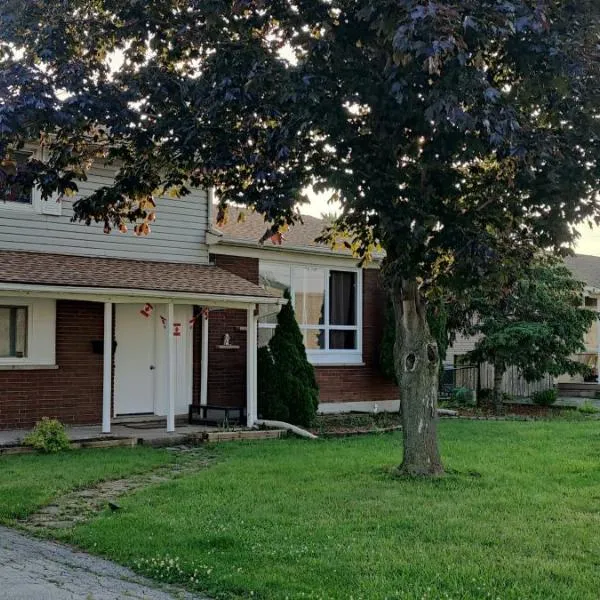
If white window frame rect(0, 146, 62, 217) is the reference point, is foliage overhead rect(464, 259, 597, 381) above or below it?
below

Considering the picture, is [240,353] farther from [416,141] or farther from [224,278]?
[416,141]

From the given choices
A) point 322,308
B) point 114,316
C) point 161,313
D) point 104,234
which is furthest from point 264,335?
point 104,234

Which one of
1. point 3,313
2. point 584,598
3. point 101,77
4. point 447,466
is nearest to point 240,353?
point 3,313

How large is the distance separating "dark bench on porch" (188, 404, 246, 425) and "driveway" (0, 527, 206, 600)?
7.93 metres

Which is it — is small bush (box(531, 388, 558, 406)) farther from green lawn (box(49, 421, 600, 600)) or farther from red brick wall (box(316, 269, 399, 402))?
green lawn (box(49, 421, 600, 600))

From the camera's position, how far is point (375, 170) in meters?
7.97

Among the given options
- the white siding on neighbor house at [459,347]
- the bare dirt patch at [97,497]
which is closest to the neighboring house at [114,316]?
the bare dirt patch at [97,497]

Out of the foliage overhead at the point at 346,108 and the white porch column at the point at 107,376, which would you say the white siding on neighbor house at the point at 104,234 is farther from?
the foliage overhead at the point at 346,108

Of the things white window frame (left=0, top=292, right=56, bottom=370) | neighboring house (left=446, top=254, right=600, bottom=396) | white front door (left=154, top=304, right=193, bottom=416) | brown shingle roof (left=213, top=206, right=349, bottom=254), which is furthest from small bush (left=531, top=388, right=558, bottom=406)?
white window frame (left=0, top=292, right=56, bottom=370)

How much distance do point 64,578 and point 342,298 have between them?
1298cm

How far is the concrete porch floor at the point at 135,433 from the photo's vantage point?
40.9ft

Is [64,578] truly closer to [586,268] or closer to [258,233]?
[258,233]

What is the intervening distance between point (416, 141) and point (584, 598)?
487 cm

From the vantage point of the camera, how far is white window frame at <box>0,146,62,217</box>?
45.4 ft
